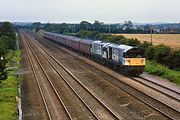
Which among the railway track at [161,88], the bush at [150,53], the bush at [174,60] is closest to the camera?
the railway track at [161,88]

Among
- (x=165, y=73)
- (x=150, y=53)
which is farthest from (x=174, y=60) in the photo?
(x=150, y=53)

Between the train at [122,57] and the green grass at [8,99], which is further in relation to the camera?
the train at [122,57]

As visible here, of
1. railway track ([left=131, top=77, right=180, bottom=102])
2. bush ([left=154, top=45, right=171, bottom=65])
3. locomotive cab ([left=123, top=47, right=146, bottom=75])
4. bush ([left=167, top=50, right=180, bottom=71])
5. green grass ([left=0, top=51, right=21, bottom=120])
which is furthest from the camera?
bush ([left=154, top=45, right=171, bottom=65])

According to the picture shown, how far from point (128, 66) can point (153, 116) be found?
1474cm

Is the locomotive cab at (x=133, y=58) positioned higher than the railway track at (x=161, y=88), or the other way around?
the locomotive cab at (x=133, y=58)

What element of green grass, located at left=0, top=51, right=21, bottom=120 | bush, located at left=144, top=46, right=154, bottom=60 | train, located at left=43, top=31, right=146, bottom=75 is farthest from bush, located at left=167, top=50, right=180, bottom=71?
green grass, located at left=0, top=51, right=21, bottom=120

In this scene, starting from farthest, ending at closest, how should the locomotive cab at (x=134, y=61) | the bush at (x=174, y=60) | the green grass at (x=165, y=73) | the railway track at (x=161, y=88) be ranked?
the bush at (x=174, y=60), the locomotive cab at (x=134, y=61), the green grass at (x=165, y=73), the railway track at (x=161, y=88)

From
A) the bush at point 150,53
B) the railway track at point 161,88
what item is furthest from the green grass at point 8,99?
the bush at point 150,53

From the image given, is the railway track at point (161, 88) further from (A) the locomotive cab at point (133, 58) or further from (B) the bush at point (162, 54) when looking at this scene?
(B) the bush at point (162, 54)

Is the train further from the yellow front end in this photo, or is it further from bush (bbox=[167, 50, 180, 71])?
bush (bbox=[167, 50, 180, 71])

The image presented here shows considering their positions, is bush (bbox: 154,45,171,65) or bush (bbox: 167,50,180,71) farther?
bush (bbox: 154,45,171,65)

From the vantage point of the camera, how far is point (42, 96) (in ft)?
81.8

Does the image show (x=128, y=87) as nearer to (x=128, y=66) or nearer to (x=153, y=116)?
(x=128, y=66)

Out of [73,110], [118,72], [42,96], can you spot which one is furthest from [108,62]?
[73,110]
